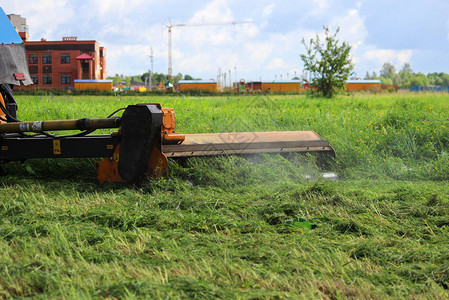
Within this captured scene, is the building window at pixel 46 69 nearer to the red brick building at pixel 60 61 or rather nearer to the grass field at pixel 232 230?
the red brick building at pixel 60 61

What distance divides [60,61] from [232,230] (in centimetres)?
5897

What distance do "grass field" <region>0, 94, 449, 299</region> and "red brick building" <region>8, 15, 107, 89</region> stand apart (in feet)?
181

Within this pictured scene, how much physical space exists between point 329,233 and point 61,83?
59209mm

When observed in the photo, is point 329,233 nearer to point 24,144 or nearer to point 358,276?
point 358,276

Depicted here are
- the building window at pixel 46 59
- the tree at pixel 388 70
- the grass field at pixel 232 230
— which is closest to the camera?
the grass field at pixel 232 230

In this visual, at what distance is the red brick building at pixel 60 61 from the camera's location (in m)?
57.5

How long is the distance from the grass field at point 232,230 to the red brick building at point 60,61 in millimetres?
55059

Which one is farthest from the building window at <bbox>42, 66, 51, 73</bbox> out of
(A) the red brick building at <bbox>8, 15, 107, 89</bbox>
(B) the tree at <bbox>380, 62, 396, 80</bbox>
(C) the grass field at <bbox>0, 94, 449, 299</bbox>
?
(B) the tree at <bbox>380, 62, 396, 80</bbox>

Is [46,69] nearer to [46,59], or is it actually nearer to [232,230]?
[46,59]

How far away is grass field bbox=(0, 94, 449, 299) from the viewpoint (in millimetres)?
2592

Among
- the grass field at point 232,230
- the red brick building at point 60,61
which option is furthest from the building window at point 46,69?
the grass field at point 232,230

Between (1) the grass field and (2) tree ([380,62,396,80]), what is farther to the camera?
(2) tree ([380,62,396,80])

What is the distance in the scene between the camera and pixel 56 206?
4.14 meters

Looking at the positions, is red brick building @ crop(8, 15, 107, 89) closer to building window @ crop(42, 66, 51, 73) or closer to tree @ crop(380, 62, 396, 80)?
building window @ crop(42, 66, 51, 73)
